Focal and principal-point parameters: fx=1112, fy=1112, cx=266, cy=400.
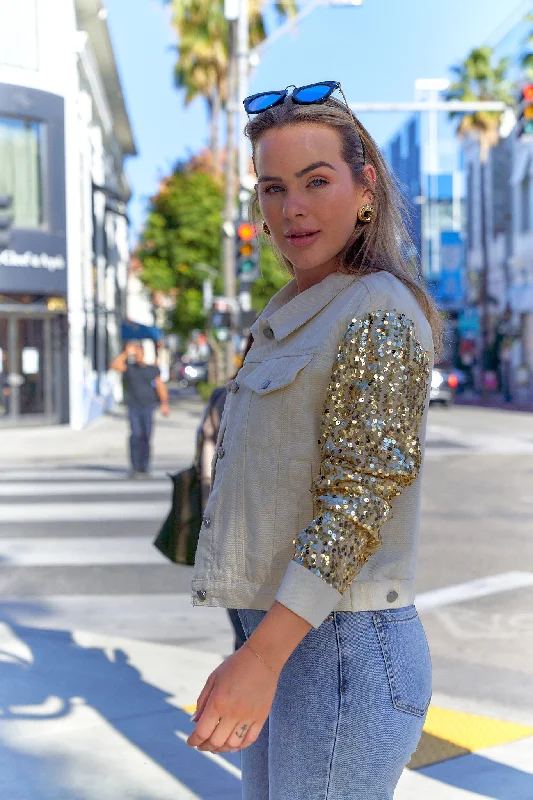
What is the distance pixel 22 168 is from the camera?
922 inches

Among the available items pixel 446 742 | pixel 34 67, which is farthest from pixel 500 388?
pixel 446 742

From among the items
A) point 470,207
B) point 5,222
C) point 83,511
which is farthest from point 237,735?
point 470,207

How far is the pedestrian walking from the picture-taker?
524 inches

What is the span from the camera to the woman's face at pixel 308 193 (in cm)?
179

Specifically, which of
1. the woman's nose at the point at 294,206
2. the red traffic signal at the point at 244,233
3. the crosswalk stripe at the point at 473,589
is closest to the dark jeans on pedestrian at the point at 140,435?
the red traffic signal at the point at 244,233

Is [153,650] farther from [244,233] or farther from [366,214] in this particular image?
[244,233]

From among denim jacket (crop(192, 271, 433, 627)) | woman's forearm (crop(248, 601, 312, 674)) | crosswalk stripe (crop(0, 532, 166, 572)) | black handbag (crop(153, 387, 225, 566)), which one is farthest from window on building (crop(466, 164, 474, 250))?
woman's forearm (crop(248, 601, 312, 674))

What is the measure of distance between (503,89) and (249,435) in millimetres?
41422

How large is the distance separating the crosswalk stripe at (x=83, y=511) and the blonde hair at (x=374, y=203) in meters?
8.38

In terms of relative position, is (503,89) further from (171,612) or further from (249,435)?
(249,435)

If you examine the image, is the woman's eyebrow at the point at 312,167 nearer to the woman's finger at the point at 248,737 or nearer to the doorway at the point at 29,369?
the woman's finger at the point at 248,737

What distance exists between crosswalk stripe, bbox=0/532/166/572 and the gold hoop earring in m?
6.48

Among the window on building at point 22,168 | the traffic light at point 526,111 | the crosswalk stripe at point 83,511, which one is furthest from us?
the window on building at point 22,168

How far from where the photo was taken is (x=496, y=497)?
11.9 m
